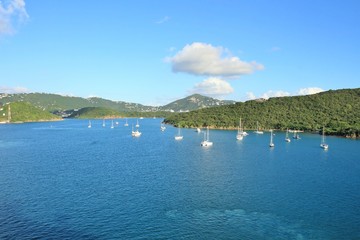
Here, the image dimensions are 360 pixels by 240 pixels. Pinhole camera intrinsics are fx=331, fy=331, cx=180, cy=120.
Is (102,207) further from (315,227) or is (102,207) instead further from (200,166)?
(200,166)

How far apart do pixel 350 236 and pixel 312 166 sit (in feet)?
161

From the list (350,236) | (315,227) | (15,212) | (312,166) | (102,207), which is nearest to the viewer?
(350,236)

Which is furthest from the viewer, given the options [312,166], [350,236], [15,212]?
[312,166]

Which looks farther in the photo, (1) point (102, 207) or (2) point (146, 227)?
(1) point (102, 207)

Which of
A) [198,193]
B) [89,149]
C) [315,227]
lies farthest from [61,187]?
[89,149]

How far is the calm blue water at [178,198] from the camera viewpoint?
4147cm

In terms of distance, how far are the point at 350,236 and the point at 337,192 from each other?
20.9 metres

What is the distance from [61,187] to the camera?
201 ft

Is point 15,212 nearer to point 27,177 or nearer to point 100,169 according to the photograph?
point 27,177

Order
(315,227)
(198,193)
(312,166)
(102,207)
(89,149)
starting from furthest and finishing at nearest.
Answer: (89,149)
(312,166)
(198,193)
(102,207)
(315,227)

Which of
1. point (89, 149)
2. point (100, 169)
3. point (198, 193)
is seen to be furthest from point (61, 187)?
point (89, 149)

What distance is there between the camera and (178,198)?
180ft

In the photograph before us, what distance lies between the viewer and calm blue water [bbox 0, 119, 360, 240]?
4147 cm

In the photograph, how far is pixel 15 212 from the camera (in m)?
46.7
